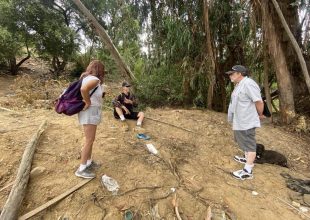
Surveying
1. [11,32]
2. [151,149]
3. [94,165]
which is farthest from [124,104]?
[11,32]

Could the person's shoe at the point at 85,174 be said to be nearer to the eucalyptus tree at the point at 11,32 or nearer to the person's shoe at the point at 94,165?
the person's shoe at the point at 94,165

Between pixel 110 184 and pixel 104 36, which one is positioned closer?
pixel 110 184

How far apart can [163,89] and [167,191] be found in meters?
3.99

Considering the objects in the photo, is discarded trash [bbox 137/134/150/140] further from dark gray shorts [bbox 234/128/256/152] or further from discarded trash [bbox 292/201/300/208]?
discarded trash [bbox 292/201/300/208]

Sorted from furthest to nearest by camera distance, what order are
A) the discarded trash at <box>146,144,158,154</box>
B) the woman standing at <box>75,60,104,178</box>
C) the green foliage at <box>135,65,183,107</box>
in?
the green foliage at <box>135,65,183,107</box> < the discarded trash at <box>146,144,158,154</box> < the woman standing at <box>75,60,104,178</box>

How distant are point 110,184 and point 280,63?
4.79 metres

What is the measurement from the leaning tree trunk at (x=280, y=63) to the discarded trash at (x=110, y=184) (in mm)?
4530

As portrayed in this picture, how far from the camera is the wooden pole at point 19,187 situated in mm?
2707

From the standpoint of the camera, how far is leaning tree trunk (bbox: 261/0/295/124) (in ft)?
19.7

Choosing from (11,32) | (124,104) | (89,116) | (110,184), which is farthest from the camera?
(11,32)

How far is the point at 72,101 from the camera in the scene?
10.00ft

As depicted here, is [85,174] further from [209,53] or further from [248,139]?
[209,53]

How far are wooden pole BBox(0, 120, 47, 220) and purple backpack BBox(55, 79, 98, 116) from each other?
2.69 ft

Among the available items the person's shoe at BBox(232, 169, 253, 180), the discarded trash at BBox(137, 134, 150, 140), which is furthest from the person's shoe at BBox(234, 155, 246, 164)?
the discarded trash at BBox(137, 134, 150, 140)
